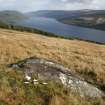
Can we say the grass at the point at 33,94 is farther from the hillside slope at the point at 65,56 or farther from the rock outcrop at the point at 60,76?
the hillside slope at the point at 65,56

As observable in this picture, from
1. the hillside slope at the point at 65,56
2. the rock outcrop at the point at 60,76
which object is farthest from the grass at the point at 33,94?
the hillside slope at the point at 65,56

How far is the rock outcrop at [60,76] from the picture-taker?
8.95 meters

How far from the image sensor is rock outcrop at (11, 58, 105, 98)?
8.95 m

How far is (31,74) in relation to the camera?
914 cm

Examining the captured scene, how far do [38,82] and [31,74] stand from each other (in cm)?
65

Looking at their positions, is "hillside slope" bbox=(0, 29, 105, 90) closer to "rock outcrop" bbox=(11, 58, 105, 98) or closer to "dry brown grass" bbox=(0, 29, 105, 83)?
"dry brown grass" bbox=(0, 29, 105, 83)

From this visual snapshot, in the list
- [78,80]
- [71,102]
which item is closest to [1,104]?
[71,102]

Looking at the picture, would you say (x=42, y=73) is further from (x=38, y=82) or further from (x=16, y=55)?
(x=16, y=55)

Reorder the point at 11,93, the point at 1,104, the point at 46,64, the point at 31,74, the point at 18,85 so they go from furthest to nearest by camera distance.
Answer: the point at 46,64 → the point at 31,74 → the point at 18,85 → the point at 11,93 → the point at 1,104

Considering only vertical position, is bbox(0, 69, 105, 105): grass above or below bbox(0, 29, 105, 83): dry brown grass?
above

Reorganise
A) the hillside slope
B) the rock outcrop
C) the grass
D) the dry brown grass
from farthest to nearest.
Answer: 1. the dry brown grass
2. the hillside slope
3. the rock outcrop
4. the grass

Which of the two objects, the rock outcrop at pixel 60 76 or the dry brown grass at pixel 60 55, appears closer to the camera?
the rock outcrop at pixel 60 76

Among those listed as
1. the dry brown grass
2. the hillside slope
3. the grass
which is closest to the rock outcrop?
the grass

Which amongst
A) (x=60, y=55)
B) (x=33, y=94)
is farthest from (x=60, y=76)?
(x=60, y=55)
